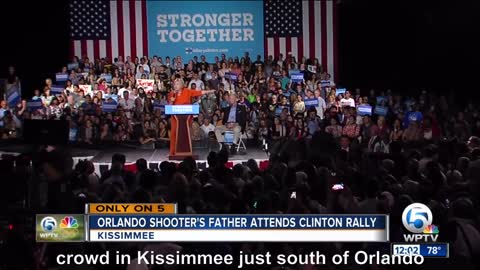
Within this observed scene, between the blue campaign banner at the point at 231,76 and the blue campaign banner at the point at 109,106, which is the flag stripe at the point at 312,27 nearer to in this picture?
the blue campaign banner at the point at 231,76

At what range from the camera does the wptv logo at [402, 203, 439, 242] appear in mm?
5595

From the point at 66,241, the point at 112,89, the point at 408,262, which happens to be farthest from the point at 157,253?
the point at 112,89

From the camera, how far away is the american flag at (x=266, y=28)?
62.1 ft

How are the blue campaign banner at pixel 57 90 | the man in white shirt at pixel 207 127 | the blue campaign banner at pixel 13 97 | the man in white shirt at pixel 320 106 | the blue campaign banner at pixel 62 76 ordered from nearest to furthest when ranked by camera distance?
the man in white shirt at pixel 207 127 < the man in white shirt at pixel 320 106 < the blue campaign banner at pixel 57 90 < the blue campaign banner at pixel 13 97 < the blue campaign banner at pixel 62 76

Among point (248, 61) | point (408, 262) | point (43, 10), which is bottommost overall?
point (408, 262)

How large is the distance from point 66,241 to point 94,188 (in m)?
1.25

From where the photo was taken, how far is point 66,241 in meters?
5.68

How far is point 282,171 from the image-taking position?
7246mm

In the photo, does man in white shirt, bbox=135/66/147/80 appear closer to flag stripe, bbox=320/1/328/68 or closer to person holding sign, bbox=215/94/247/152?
person holding sign, bbox=215/94/247/152

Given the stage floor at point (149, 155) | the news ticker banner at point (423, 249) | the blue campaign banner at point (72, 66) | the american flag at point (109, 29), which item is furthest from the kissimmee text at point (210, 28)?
the news ticker banner at point (423, 249)

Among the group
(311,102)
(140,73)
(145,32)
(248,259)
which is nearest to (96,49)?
(145,32)

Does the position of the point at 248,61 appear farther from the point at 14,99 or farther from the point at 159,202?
the point at 159,202

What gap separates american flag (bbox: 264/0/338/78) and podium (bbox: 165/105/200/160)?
7516 millimetres

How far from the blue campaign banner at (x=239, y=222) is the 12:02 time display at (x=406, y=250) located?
0.20m
